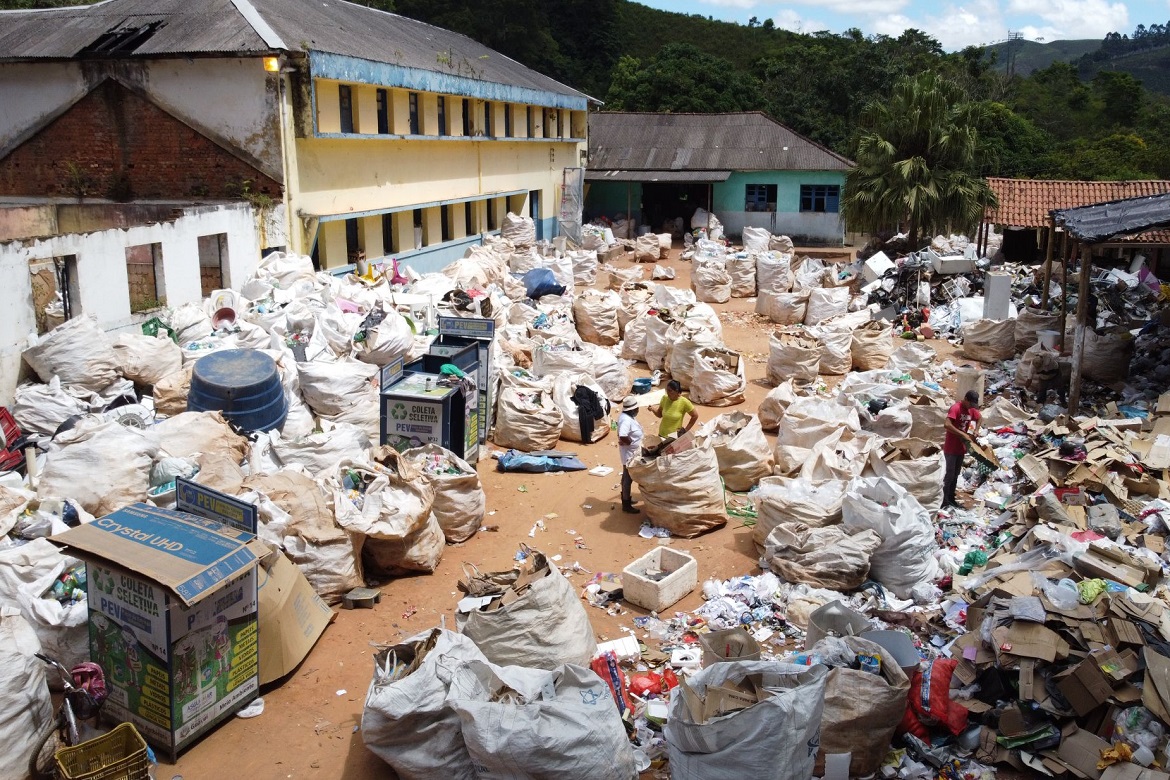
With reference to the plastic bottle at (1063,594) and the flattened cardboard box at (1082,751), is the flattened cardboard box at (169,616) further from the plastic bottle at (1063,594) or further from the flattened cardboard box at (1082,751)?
the plastic bottle at (1063,594)

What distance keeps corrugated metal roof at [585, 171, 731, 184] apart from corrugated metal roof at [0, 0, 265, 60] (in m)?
14.1

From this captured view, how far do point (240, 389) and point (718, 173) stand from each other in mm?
20412

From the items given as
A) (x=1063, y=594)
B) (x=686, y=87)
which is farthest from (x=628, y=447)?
(x=686, y=87)

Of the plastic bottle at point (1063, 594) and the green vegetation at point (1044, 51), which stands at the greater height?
the green vegetation at point (1044, 51)

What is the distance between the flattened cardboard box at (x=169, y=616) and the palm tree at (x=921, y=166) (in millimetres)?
16926

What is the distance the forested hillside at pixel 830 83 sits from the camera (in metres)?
32.1

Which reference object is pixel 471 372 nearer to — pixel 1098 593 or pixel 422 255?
pixel 1098 593

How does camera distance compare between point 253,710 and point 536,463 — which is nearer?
point 253,710

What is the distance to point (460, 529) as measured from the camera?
7320mm

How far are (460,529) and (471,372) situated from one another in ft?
6.88

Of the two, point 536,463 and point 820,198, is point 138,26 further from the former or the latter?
point 820,198

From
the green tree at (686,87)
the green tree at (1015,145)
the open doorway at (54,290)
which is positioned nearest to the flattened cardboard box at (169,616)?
the open doorway at (54,290)

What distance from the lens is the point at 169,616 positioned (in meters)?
4.51

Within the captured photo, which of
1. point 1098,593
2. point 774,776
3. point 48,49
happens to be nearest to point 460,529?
point 774,776
